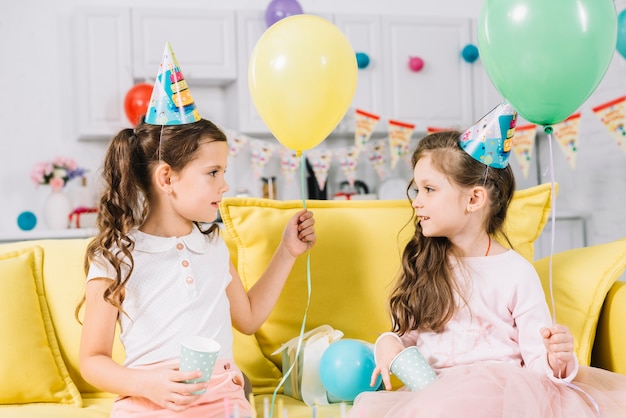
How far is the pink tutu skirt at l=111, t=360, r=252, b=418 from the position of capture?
1527 mm

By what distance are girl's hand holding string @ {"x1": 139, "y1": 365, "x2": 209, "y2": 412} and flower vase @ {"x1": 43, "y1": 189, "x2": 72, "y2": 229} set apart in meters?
2.71

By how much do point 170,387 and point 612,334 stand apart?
3.62ft

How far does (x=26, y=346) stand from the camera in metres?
1.81

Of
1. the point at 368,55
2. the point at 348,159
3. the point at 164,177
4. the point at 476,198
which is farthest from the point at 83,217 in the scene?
the point at 476,198

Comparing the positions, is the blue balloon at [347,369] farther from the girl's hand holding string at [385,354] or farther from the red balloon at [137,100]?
the red balloon at [137,100]

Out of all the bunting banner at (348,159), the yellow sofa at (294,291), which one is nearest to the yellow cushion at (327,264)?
the yellow sofa at (294,291)

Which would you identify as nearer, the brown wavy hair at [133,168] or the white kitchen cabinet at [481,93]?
the brown wavy hair at [133,168]

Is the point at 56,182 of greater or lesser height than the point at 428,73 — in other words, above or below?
below

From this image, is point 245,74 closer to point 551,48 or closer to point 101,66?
point 101,66

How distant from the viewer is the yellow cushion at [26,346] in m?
1.78

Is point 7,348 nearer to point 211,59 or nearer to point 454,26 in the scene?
point 211,59

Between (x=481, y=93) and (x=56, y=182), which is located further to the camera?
(x=481, y=93)

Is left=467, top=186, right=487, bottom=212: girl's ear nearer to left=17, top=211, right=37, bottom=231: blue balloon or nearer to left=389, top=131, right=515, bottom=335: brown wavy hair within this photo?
left=389, top=131, right=515, bottom=335: brown wavy hair

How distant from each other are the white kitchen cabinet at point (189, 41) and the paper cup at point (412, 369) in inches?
117
